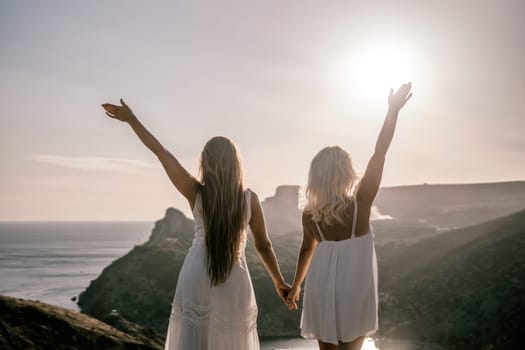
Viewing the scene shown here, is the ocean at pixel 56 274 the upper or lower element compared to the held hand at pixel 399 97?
lower

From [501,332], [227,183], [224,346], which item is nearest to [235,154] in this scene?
[227,183]

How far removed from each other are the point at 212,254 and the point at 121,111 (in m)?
1.62

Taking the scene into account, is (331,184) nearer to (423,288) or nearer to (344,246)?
(344,246)

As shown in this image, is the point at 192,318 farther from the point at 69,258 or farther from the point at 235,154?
the point at 69,258

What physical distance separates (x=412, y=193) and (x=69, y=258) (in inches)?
4375

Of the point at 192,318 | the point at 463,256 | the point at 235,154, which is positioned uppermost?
the point at 235,154

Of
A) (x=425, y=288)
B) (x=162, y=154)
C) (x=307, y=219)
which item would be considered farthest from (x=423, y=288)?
(x=162, y=154)

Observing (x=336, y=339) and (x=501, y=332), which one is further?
(x=501, y=332)

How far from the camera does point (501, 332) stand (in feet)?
143

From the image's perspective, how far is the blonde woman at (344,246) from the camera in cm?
460

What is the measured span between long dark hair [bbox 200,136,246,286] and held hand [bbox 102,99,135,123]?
2.61ft

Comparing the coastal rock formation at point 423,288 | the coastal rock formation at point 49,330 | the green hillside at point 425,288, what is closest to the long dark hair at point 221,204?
the coastal rock formation at point 49,330

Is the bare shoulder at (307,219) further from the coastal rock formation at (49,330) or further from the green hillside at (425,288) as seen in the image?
the green hillside at (425,288)

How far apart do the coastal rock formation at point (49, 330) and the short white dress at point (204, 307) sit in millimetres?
1910
